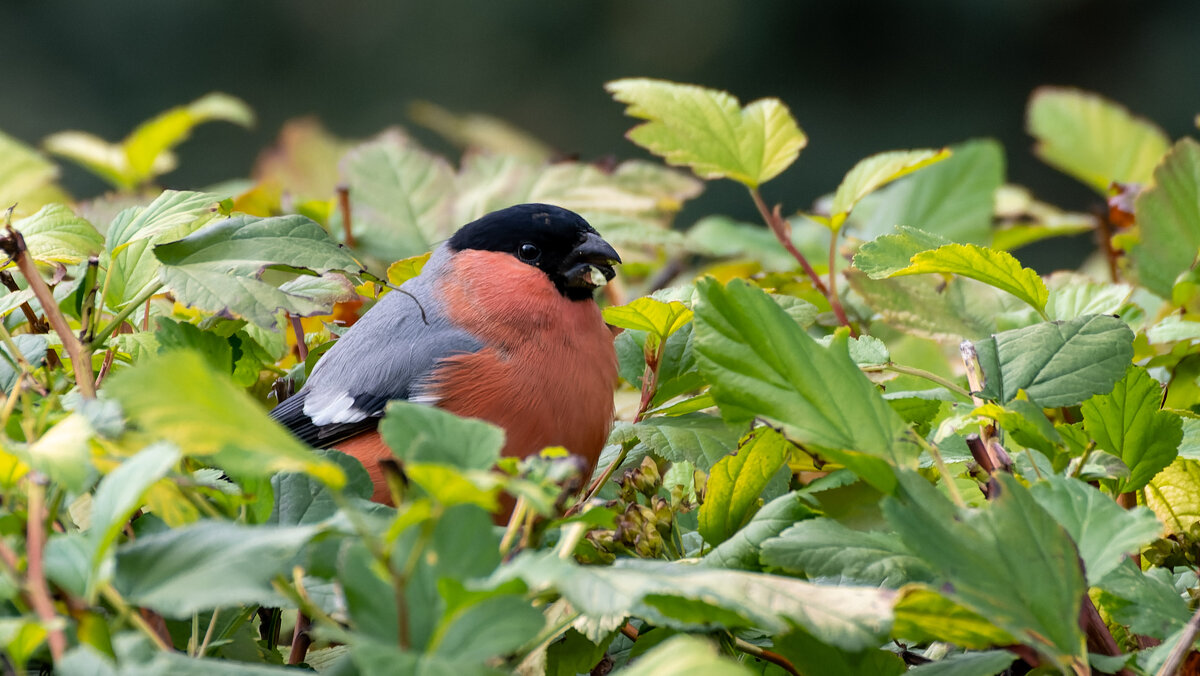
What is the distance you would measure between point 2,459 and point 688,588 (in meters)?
0.40

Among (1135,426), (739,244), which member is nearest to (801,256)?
(739,244)

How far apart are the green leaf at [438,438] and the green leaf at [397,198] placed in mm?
1125

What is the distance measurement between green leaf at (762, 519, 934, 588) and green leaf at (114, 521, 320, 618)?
0.31 metres

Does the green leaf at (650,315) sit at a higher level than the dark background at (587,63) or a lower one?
higher

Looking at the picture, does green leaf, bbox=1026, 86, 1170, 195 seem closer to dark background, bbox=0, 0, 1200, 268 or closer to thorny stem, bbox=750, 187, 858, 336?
thorny stem, bbox=750, 187, 858, 336

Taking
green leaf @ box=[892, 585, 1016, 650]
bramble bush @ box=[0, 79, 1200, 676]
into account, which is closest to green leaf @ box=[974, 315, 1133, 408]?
bramble bush @ box=[0, 79, 1200, 676]

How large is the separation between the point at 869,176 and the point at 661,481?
560 mm

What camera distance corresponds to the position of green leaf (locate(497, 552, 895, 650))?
55 centimetres

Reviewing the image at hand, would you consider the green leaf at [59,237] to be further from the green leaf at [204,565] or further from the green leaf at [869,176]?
the green leaf at [869,176]

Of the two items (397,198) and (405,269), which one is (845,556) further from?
(397,198)

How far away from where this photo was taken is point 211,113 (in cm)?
198

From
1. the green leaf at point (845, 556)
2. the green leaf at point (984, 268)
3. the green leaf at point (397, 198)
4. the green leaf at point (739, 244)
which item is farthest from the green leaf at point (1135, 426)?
the green leaf at point (397, 198)

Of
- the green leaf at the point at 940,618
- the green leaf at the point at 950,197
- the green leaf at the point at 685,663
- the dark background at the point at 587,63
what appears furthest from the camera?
the dark background at the point at 587,63

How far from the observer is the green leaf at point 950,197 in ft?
6.06
